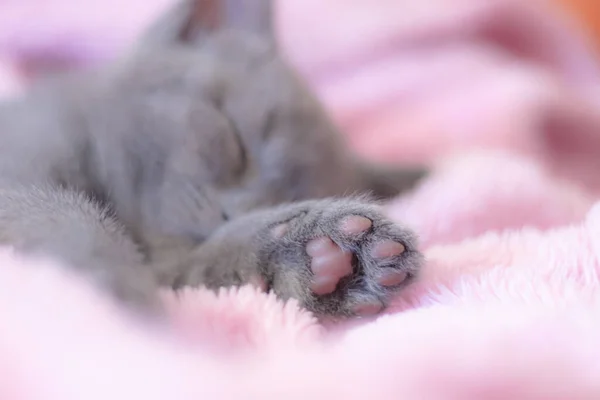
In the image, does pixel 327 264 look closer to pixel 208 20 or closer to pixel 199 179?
pixel 199 179

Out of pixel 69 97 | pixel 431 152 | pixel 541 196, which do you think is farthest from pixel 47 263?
pixel 431 152

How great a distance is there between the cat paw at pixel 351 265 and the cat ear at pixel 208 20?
0.44 metres

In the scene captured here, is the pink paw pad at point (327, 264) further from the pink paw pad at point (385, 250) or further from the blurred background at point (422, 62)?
the blurred background at point (422, 62)

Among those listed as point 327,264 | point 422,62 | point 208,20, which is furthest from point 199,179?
point 422,62

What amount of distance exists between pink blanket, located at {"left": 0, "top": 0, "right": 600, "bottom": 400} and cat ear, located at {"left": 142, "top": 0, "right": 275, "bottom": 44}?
25 centimetres

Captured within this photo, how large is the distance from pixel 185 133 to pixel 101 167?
9cm

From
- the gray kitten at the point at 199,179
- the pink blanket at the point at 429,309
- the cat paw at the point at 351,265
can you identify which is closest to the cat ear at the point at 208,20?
the gray kitten at the point at 199,179

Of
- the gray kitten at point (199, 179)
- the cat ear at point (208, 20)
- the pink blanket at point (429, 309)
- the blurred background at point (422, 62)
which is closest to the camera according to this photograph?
the pink blanket at point (429, 309)

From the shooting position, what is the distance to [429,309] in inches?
19.1

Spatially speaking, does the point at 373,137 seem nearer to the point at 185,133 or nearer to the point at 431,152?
the point at 431,152

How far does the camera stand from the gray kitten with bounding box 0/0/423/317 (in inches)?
20.1

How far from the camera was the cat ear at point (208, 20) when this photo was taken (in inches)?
34.5

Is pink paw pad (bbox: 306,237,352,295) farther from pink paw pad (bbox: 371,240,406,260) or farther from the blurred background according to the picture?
the blurred background

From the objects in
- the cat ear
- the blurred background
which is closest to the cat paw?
the cat ear
